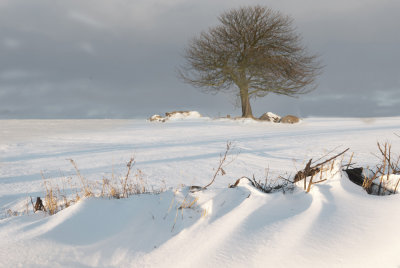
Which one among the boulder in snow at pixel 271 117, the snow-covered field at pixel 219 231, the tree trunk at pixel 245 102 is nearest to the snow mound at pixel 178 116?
the tree trunk at pixel 245 102

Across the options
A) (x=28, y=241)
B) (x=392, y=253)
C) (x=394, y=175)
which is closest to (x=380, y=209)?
(x=392, y=253)

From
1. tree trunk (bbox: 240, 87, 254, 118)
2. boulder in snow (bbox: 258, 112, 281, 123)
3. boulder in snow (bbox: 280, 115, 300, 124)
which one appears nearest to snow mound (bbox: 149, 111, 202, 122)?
tree trunk (bbox: 240, 87, 254, 118)

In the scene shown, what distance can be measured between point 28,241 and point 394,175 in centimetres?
246

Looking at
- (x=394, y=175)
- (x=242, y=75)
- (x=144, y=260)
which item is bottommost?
(x=144, y=260)

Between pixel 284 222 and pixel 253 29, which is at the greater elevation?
pixel 253 29

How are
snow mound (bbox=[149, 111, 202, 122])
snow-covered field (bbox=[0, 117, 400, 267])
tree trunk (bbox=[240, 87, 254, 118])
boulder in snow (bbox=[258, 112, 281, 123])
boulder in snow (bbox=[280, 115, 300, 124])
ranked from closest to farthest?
1. snow-covered field (bbox=[0, 117, 400, 267])
2. boulder in snow (bbox=[280, 115, 300, 124])
3. boulder in snow (bbox=[258, 112, 281, 123])
4. snow mound (bbox=[149, 111, 202, 122])
5. tree trunk (bbox=[240, 87, 254, 118])

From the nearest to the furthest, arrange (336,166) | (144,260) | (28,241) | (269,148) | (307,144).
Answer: (144,260) < (28,241) < (336,166) < (269,148) < (307,144)

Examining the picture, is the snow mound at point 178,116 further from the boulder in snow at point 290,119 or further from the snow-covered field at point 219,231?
the snow-covered field at point 219,231

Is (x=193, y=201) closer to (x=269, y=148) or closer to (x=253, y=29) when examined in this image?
(x=269, y=148)

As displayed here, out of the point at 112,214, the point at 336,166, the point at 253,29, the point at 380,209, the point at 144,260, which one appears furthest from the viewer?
the point at 253,29

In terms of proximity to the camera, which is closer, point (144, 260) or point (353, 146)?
point (144, 260)

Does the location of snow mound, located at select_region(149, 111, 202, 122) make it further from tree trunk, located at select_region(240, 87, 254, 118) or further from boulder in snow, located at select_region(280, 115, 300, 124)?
boulder in snow, located at select_region(280, 115, 300, 124)

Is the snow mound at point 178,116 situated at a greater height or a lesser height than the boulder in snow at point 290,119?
greater

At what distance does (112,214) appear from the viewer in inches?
81.0
